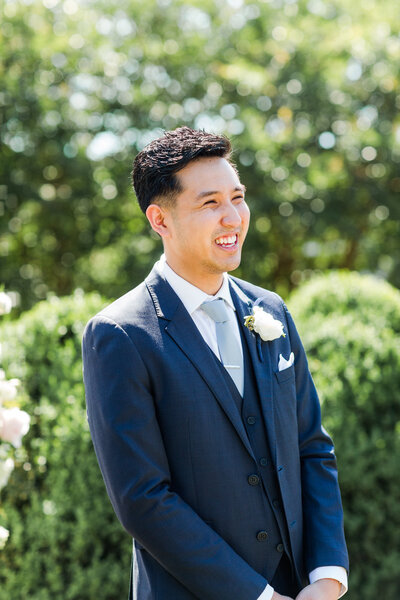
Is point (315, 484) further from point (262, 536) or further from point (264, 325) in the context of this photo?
point (264, 325)

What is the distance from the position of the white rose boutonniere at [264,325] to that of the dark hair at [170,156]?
48cm

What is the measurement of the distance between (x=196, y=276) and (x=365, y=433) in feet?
7.16

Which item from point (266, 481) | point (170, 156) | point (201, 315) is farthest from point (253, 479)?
point (170, 156)

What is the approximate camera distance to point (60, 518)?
350 cm

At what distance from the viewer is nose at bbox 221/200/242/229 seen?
2.16 meters

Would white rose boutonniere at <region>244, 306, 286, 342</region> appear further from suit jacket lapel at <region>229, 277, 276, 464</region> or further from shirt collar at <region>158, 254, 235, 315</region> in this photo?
shirt collar at <region>158, 254, 235, 315</region>

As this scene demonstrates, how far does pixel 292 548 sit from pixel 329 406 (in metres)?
1.84

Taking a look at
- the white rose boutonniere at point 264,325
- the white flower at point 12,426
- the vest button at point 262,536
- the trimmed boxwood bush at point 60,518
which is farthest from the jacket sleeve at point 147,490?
the trimmed boxwood bush at point 60,518

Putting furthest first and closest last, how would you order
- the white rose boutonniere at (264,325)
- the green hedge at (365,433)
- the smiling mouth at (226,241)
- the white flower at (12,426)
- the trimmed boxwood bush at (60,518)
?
the green hedge at (365,433) < the trimmed boxwood bush at (60,518) < the white rose boutonniere at (264,325) < the smiling mouth at (226,241) < the white flower at (12,426)

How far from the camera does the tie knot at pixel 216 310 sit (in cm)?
226

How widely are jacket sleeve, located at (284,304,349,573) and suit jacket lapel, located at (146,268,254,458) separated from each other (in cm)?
38

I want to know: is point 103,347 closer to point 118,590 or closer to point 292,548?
point 292,548

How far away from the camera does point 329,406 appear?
395 cm

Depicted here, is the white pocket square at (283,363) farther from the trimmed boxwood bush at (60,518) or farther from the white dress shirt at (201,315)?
the trimmed boxwood bush at (60,518)
